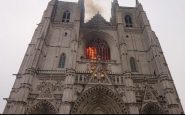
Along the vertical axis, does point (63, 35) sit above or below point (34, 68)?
above

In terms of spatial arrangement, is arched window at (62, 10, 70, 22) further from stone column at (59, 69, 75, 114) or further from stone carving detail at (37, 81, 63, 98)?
stone carving detail at (37, 81, 63, 98)

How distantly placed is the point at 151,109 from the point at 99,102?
5223 mm

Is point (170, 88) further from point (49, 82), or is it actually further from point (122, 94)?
point (49, 82)

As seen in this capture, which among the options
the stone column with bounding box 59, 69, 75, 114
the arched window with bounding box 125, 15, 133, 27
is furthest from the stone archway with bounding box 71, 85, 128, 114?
the arched window with bounding box 125, 15, 133, 27

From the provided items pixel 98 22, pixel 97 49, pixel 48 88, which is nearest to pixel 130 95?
pixel 48 88

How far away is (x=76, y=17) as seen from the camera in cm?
2822

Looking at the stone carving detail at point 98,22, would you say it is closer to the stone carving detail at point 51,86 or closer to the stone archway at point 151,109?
the stone carving detail at point 51,86

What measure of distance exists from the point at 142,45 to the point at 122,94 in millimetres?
9526

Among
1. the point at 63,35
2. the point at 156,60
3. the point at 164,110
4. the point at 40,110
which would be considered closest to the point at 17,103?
the point at 40,110

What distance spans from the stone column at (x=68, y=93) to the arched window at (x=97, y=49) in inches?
227

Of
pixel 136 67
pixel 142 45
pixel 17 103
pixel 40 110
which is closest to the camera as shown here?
pixel 17 103

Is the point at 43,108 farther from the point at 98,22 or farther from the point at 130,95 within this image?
the point at 98,22

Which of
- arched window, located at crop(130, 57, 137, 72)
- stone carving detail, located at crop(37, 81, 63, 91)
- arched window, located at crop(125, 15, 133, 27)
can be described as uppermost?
arched window, located at crop(125, 15, 133, 27)

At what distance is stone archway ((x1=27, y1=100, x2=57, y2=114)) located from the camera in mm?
18812
